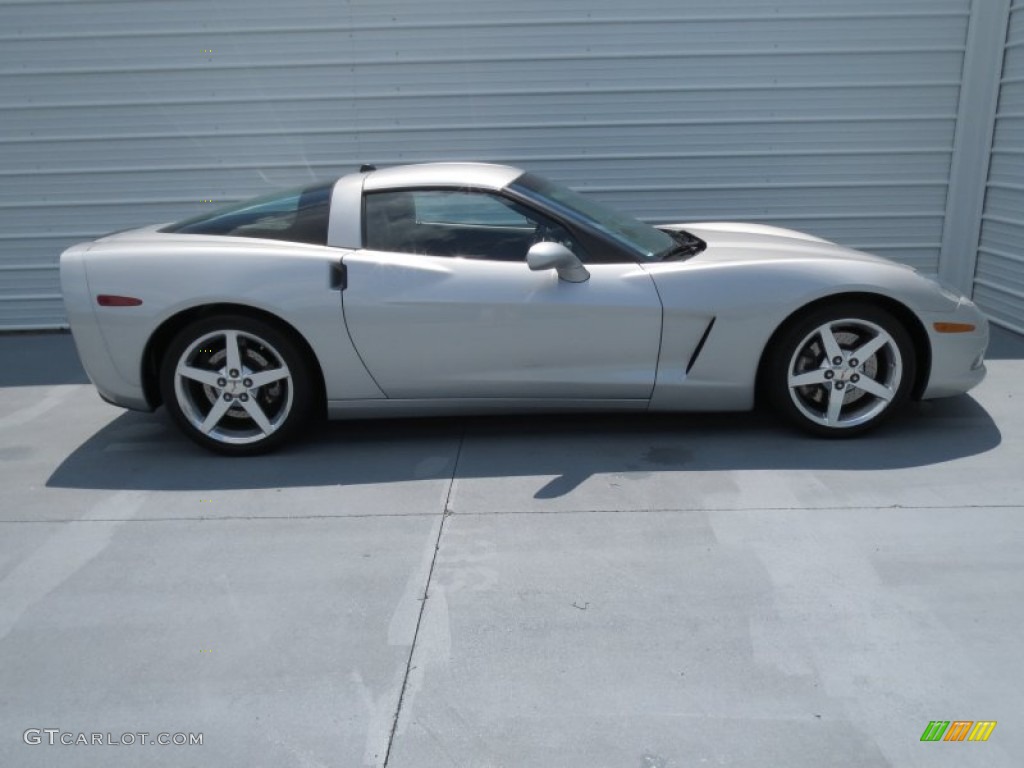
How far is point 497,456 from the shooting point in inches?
175

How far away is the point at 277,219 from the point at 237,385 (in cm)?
82

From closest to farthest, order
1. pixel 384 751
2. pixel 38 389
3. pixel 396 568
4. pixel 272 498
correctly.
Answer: pixel 384 751 < pixel 396 568 < pixel 272 498 < pixel 38 389

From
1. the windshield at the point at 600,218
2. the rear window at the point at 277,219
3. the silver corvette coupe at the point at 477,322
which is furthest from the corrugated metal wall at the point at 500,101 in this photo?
the silver corvette coupe at the point at 477,322

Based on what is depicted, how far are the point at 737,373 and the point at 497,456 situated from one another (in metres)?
1.17

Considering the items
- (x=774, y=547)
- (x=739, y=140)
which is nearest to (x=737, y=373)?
(x=774, y=547)

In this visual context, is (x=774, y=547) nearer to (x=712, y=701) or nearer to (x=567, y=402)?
(x=712, y=701)

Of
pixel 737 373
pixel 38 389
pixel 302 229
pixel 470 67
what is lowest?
pixel 38 389

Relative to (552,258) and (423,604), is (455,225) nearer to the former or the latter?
(552,258)

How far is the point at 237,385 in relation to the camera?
4410 millimetres

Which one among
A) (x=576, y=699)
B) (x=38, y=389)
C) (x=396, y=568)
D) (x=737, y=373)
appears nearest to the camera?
(x=576, y=699)

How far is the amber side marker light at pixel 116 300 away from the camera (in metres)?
4.32

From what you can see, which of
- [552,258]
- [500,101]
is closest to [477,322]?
[552,258]

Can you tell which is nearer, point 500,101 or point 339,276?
point 339,276

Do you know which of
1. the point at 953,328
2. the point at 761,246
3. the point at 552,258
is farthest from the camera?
the point at 761,246
